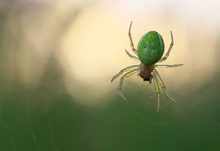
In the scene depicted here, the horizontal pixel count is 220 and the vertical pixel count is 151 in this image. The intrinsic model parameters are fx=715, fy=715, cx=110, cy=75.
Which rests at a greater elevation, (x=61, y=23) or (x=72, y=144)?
(x=61, y=23)

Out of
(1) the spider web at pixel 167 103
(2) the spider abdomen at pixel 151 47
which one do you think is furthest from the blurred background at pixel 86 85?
(2) the spider abdomen at pixel 151 47

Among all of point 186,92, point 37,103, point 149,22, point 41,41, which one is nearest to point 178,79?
point 186,92

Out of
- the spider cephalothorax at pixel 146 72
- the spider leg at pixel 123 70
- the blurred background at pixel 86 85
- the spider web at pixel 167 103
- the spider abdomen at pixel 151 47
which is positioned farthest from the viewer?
the blurred background at pixel 86 85

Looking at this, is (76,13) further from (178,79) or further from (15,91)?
(178,79)

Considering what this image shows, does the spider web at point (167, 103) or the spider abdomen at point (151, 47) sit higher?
the spider abdomen at point (151, 47)

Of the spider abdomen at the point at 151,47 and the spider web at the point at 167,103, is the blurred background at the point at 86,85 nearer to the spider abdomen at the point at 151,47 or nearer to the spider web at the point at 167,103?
the spider web at the point at 167,103

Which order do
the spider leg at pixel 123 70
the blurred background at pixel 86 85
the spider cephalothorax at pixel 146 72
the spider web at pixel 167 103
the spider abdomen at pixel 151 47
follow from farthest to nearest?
the blurred background at pixel 86 85 → the spider web at pixel 167 103 → the spider leg at pixel 123 70 → the spider cephalothorax at pixel 146 72 → the spider abdomen at pixel 151 47

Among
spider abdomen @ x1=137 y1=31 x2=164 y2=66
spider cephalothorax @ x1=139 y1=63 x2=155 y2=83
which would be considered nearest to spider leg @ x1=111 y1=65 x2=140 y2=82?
spider cephalothorax @ x1=139 y1=63 x2=155 y2=83

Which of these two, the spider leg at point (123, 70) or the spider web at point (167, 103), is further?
the spider web at point (167, 103)
